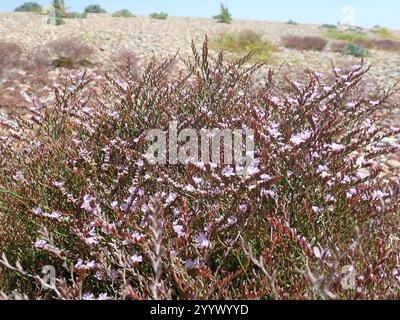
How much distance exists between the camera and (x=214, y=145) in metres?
2.83

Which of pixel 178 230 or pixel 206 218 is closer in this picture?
pixel 178 230

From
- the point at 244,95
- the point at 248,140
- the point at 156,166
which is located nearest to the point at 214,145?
the point at 248,140

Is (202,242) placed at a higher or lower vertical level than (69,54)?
lower

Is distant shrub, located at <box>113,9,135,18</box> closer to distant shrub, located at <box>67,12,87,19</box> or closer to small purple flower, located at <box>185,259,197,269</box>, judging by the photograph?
distant shrub, located at <box>67,12,87,19</box>

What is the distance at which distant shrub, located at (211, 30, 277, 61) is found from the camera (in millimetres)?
13723

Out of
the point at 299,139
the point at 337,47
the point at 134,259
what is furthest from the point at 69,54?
the point at 337,47

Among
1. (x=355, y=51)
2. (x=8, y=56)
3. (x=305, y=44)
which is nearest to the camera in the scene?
(x=8, y=56)

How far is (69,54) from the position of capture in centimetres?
998

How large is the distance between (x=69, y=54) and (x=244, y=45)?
675cm

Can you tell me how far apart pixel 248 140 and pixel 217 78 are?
768 mm

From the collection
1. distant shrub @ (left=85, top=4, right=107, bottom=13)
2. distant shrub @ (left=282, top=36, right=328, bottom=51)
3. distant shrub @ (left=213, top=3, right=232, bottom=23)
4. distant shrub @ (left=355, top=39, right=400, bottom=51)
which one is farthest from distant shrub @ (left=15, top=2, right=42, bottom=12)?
distant shrub @ (left=355, top=39, right=400, bottom=51)

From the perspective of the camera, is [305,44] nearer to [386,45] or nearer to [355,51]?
[355,51]

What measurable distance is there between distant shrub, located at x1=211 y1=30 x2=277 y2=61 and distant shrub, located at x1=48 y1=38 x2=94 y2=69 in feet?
16.0

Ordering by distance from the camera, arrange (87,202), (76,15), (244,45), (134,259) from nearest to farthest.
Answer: (134,259) → (87,202) → (244,45) → (76,15)
